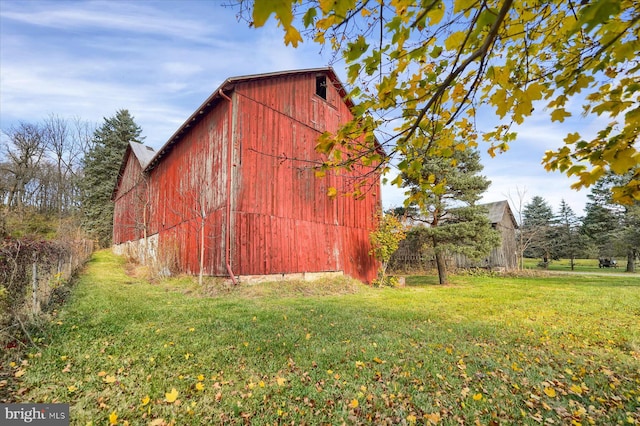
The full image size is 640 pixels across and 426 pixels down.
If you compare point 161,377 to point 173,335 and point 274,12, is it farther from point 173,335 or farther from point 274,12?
point 274,12

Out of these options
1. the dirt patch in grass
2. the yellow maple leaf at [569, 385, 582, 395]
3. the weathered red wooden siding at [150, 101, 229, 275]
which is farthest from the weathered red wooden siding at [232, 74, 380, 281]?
the yellow maple leaf at [569, 385, 582, 395]

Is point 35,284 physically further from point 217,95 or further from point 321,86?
point 321,86

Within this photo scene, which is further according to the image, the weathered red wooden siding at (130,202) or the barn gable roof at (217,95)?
the weathered red wooden siding at (130,202)

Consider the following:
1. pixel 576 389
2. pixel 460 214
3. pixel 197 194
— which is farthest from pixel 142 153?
pixel 576 389

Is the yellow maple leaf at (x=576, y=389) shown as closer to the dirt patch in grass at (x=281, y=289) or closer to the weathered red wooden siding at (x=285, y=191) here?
the dirt patch in grass at (x=281, y=289)

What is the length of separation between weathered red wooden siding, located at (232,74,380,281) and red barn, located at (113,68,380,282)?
34 millimetres

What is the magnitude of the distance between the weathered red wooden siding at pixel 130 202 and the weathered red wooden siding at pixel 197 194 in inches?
153

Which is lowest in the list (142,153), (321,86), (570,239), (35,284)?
(35,284)

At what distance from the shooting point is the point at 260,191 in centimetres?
916

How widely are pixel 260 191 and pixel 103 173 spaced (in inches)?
1053

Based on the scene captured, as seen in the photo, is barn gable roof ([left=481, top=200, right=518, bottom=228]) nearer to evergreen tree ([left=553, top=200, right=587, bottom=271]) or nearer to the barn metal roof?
evergreen tree ([left=553, top=200, right=587, bottom=271])

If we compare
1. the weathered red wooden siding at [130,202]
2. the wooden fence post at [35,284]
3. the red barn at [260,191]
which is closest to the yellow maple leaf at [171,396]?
the wooden fence post at [35,284]

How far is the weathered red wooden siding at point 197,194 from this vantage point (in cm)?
897

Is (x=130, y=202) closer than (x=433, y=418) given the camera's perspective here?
No
